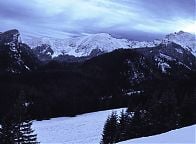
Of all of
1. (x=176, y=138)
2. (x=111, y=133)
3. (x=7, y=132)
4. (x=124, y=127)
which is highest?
(x=176, y=138)

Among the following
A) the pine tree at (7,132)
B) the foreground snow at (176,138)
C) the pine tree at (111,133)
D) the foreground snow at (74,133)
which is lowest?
the foreground snow at (74,133)

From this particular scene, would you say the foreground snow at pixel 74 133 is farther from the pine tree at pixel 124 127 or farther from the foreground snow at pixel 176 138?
the foreground snow at pixel 176 138

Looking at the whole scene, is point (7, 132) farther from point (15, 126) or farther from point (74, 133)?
point (74, 133)

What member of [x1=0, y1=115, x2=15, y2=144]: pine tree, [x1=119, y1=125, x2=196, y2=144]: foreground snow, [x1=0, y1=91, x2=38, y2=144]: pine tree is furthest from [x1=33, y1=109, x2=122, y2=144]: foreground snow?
[x1=119, y1=125, x2=196, y2=144]: foreground snow

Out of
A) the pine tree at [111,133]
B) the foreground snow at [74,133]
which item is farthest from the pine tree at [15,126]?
the foreground snow at [74,133]

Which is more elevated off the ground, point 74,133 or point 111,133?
point 111,133

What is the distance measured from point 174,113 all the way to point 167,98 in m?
3.37

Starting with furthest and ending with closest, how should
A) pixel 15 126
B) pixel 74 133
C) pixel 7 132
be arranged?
pixel 74 133 < pixel 15 126 < pixel 7 132

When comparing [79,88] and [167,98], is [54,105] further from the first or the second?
[167,98]

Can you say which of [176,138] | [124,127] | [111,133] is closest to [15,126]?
[111,133]

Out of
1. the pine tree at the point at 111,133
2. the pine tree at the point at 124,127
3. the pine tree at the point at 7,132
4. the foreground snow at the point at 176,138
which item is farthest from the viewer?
the pine tree at the point at 111,133

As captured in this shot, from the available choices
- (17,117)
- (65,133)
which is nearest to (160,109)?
(17,117)

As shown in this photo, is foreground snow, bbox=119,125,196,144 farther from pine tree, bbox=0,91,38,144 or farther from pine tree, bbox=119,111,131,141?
pine tree, bbox=119,111,131,141

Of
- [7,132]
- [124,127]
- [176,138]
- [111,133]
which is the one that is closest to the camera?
[176,138]
